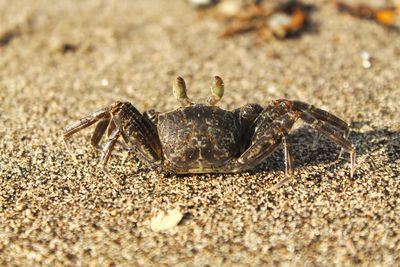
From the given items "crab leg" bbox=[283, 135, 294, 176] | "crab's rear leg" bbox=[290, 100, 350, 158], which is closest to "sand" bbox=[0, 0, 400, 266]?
"crab leg" bbox=[283, 135, 294, 176]

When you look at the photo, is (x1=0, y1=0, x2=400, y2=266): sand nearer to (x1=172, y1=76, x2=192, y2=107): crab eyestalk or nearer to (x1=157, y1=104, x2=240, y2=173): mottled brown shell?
(x1=157, y1=104, x2=240, y2=173): mottled brown shell

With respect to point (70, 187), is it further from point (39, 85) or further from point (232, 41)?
point (232, 41)

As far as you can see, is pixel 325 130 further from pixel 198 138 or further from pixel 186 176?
pixel 186 176

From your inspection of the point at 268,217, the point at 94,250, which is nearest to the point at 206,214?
the point at 268,217

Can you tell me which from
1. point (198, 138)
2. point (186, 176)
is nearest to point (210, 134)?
point (198, 138)

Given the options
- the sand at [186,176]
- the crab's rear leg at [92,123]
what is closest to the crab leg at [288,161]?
the sand at [186,176]
